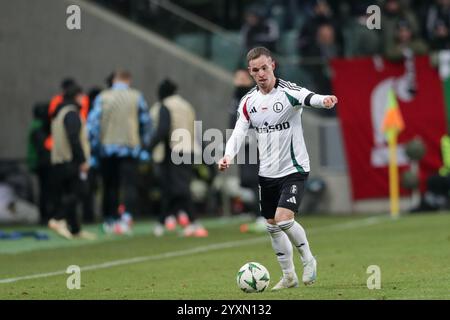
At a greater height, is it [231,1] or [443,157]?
[231,1]

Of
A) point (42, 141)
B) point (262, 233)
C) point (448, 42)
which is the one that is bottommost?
point (262, 233)

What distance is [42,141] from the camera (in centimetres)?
2322

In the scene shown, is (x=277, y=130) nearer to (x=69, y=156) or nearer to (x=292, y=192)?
(x=292, y=192)

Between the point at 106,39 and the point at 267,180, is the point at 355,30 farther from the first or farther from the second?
the point at 267,180

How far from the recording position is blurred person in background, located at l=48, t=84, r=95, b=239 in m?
18.9

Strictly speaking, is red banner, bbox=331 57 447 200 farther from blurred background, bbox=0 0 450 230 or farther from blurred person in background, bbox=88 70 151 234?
blurred person in background, bbox=88 70 151 234

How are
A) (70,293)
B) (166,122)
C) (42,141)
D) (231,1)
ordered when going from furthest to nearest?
(231,1) < (42,141) < (166,122) < (70,293)

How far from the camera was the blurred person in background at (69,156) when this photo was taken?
1892 cm

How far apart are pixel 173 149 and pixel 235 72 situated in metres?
5.97

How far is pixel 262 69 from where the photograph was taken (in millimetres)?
11422

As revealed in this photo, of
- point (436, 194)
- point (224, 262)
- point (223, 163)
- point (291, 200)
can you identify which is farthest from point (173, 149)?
point (223, 163)

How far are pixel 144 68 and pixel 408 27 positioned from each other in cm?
→ 565
